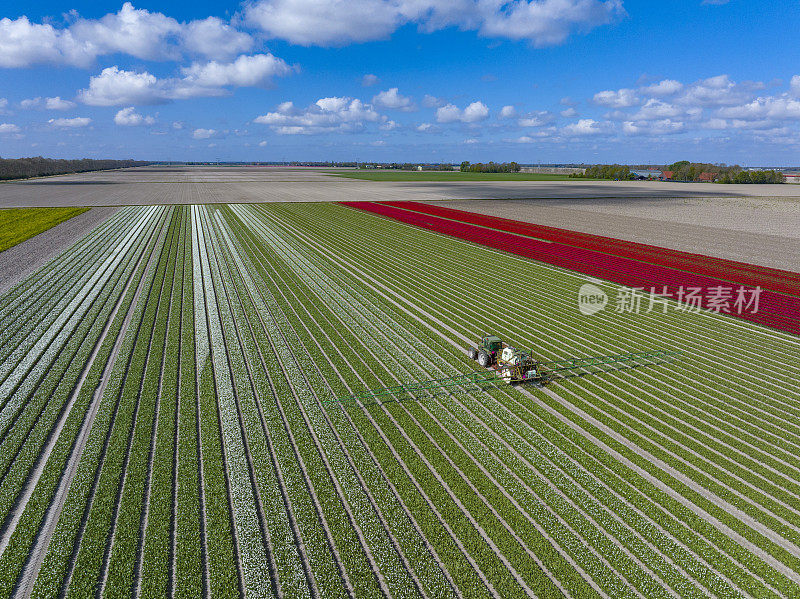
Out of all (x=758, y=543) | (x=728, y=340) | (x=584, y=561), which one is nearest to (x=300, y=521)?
(x=584, y=561)

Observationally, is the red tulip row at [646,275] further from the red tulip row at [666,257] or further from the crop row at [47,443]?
the crop row at [47,443]

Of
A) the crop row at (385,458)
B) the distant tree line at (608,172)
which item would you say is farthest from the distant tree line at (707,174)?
the crop row at (385,458)

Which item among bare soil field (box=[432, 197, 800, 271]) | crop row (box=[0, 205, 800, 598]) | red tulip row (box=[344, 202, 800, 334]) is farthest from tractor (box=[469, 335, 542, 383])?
bare soil field (box=[432, 197, 800, 271])

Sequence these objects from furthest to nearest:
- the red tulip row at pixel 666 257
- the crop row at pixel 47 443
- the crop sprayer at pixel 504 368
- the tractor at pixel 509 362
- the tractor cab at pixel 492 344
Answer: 1. the red tulip row at pixel 666 257
2. the tractor cab at pixel 492 344
3. the tractor at pixel 509 362
4. the crop sprayer at pixel 504 368
5. the crop row at pixel 47 443

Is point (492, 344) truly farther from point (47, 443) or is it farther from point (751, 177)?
point (751, 177)

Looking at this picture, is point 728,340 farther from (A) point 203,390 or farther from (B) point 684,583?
(A) point 203,390

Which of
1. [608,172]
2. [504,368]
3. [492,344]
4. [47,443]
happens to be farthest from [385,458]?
[608,172]

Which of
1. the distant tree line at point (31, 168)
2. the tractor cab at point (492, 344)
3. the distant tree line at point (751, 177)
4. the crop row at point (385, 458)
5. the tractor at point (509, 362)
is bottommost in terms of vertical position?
the crop row at point (385, 458)
